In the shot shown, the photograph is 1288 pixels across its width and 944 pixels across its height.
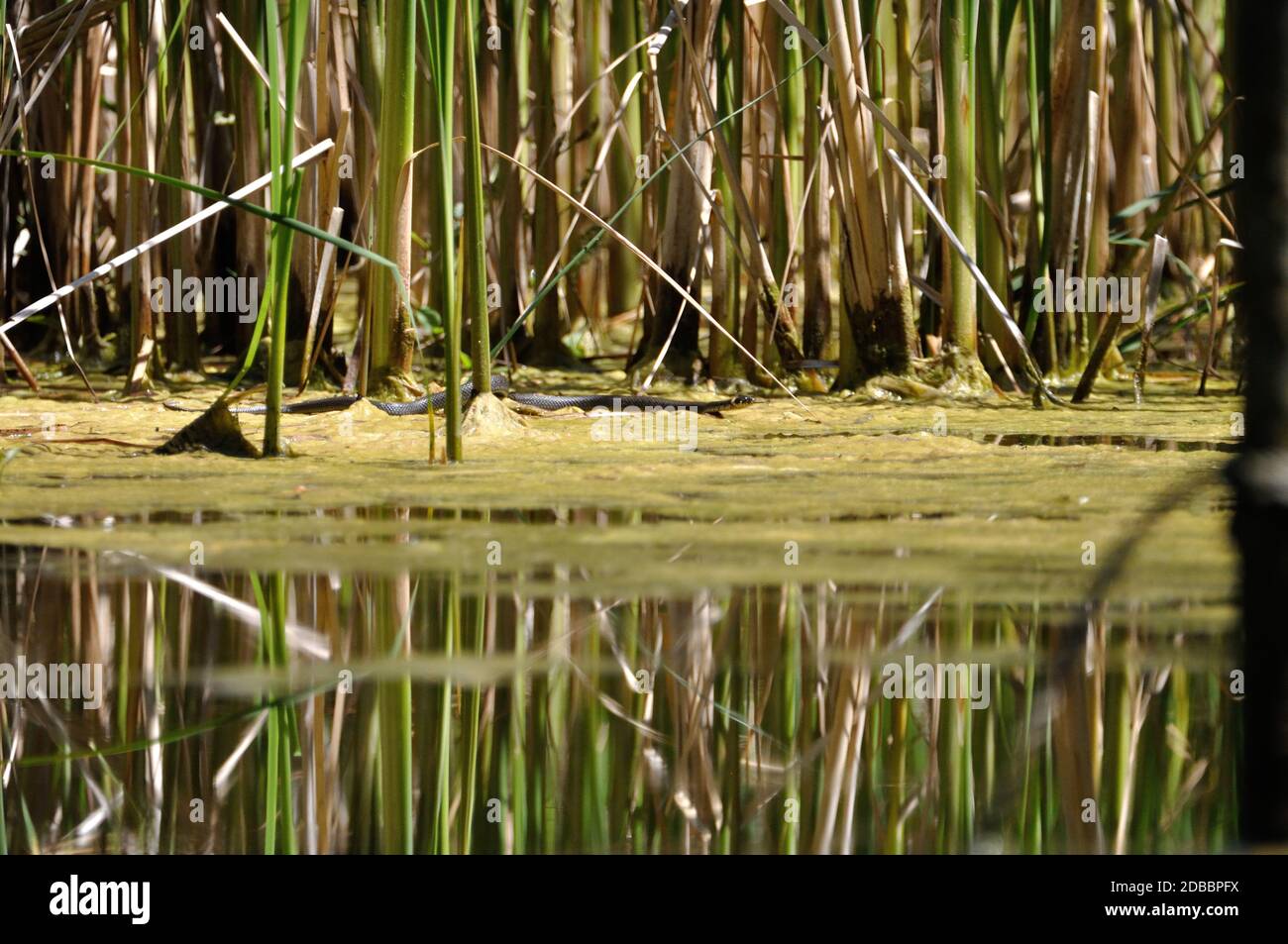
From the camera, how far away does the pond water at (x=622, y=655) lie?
1.19 metres

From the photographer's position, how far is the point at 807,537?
200cm

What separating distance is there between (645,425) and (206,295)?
1.47 meters

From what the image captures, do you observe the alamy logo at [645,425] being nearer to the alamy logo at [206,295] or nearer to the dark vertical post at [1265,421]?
the alamy logo at [206,295]

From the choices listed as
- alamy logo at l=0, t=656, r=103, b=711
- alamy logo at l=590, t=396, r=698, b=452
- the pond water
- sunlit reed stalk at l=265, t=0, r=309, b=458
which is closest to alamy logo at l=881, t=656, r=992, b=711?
the pond water

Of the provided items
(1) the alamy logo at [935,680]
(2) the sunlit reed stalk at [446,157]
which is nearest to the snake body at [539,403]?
(2) the sunlit reed stalk at [446,157]

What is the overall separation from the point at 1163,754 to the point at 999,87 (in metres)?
2.63

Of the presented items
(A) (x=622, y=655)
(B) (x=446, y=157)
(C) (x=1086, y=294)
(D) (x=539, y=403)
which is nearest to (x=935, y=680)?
(A) (x=622, y=655)

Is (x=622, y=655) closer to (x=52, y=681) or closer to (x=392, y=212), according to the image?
(x=52, y=681)

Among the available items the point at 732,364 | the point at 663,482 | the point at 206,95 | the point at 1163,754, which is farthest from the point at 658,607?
the point at 206,95

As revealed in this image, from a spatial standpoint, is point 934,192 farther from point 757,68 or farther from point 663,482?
point 663,482

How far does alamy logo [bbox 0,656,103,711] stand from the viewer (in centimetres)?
146

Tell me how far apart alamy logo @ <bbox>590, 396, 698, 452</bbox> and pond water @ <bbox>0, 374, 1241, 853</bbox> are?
35 cm

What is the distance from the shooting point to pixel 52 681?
149cm

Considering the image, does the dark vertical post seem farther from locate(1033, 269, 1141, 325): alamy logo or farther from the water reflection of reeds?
locate(1033, 269, 1141, 325): alamy logo
